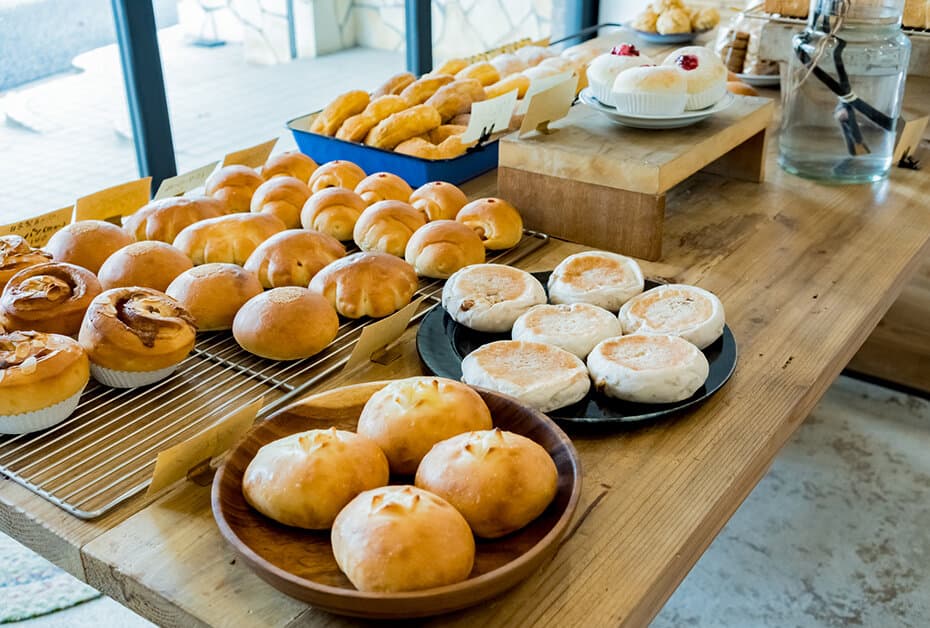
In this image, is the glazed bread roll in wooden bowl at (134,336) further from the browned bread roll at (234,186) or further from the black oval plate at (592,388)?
the browned bread roll at (234,186)

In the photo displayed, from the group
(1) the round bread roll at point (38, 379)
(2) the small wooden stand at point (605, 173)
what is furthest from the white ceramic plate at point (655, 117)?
(1) the round bread roll at point (38, 379)

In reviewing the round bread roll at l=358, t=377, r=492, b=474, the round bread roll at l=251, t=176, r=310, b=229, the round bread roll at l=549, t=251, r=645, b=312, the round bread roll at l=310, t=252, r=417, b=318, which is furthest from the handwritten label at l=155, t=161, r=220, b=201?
the round bread roll at l=358, t=377, r=492, b=474

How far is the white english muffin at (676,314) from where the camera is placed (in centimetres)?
121

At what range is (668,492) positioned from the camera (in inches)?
39.2

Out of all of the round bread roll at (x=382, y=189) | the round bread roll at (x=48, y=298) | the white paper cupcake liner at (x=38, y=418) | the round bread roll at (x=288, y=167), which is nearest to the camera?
the white paper cupcake liner at (x=38, y=418)

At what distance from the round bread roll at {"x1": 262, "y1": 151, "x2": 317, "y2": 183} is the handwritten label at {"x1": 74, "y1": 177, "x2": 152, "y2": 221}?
0.73ft

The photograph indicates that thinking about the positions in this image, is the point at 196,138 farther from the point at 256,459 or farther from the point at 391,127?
the point at 256,459

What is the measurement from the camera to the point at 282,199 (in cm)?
161

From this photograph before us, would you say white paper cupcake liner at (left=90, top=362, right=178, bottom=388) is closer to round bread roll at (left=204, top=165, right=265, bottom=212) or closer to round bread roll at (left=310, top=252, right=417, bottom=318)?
round bread roll at (left=310, top=252, right=417, bottom=318)

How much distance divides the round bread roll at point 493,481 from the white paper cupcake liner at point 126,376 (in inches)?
17.9

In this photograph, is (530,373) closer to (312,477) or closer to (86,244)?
(312,477)

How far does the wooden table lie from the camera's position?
0.84 metres

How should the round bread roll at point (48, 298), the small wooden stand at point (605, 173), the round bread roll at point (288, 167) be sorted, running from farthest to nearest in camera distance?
the round bread roll at point (288, 167), the small wooden stand at point (605, 173), the round bread roll at point (48, 298)

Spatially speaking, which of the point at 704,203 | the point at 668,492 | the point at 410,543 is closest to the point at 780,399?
the point at 668,492
